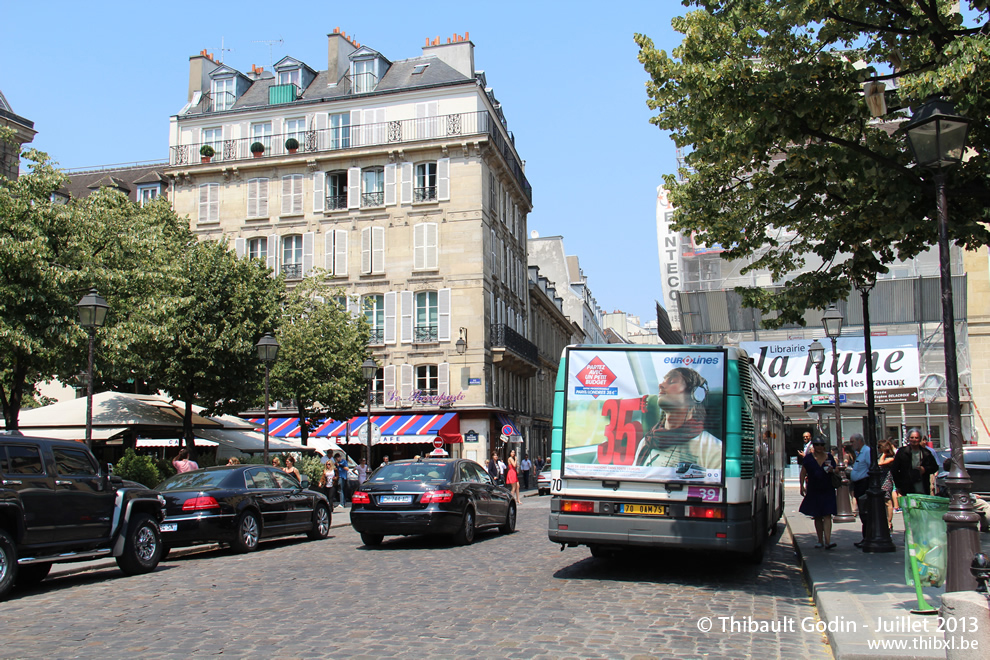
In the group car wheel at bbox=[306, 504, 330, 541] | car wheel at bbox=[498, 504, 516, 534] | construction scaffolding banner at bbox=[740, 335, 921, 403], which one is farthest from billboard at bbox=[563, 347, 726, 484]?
construction scaffolding banner at bbox=[740, 335, 921, 403]

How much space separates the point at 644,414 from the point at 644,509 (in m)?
1.07

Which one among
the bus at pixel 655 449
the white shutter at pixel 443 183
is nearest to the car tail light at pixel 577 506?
the bus at pixel 655 449

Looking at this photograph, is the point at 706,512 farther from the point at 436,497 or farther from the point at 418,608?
the point at 436,497

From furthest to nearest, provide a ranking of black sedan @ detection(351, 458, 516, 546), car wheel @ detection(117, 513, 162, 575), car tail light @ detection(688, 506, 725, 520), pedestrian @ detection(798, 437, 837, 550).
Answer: black sedan @ detection(351, 458, 516, 546)
pedestrian @ detection(798, 437, 837, 550)
car wheel @ detection(117, 513, 162, 575)
car tail light @ detection(688, 506, 725, 520)

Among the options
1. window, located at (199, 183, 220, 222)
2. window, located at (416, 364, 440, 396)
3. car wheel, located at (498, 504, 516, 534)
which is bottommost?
car wheel, located at (498, 504, 516, 534)

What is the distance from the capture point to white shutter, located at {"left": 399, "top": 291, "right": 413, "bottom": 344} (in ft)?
133

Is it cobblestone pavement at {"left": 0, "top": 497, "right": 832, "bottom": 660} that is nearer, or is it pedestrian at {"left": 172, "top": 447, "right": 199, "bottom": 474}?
cobblestone pavement at {"left": 0, "top": 497, "right": 832, "bottom": 660}

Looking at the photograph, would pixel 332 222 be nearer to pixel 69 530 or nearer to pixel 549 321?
pixel 549 321

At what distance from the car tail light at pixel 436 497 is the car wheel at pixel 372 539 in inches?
44.0

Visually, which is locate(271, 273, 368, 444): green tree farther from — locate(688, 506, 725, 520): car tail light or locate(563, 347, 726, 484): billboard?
locate(688, 506, 725, 520): car tail light

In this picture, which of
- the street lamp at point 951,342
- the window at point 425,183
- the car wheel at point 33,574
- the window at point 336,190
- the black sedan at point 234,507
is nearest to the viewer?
the street lamp at point 951,342

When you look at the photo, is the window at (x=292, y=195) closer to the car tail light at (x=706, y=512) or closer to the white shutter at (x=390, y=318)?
the white shutter at (x=390, y=318)

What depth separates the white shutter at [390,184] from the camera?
41688 millimetres

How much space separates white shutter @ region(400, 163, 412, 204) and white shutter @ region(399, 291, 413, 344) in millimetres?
4415
